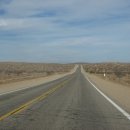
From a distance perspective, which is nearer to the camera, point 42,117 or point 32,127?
point 32,127

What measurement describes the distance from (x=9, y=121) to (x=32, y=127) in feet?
4.53

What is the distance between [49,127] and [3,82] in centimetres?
2957

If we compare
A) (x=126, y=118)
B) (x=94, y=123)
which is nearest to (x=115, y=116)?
(x=126, y=118)

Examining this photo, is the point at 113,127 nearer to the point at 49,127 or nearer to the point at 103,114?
the point at 49,127

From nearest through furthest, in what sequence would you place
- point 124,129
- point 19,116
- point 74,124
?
point 124,129
point 74,124
point 19,116

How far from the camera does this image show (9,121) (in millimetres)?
10727

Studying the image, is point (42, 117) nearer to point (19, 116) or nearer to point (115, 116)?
point (19, 116)

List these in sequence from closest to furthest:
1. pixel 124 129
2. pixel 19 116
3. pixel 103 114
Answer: pixel 124 129, pixel 19 116, pixel 103 114

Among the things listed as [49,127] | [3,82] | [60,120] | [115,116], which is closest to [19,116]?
[60,120]

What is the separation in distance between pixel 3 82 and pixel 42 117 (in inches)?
1084

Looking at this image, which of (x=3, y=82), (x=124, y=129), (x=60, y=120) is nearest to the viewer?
(x=124, y=129)

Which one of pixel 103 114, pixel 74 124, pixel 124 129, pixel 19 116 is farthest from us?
pixel 103 114

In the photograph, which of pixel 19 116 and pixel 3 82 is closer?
pixel 19 116

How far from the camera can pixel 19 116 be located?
39.1 feet
